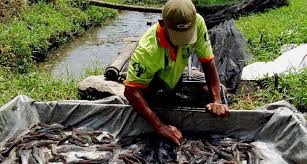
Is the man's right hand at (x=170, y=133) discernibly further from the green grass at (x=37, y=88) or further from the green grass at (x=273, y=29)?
the green grass at (x=273, y=29)

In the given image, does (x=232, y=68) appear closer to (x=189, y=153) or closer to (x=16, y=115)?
(x=189, y=153)

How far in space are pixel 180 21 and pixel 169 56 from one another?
59 centimetres

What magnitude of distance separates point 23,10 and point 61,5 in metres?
1.82

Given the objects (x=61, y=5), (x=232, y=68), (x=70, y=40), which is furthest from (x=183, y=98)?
(x=61, y=5)

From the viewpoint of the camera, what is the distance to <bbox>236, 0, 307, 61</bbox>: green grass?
1026cm

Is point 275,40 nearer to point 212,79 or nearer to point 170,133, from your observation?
point 212,79

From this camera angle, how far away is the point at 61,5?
1516 cm

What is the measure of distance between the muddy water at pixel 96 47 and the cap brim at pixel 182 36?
5.49m

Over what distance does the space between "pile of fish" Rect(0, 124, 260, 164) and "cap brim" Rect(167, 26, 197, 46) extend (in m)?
1.33

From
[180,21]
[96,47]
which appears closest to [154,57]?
[180,21]

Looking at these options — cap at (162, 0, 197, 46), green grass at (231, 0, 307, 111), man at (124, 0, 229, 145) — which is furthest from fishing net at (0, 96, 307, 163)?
cap at (162, 0, 197, 46)

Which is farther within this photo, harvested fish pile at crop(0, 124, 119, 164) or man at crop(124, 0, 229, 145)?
harvested fish pile at crop(0, 124, 119, 164)

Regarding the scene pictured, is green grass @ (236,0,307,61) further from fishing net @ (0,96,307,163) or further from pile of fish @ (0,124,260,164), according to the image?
pile of fish @ (0,124,260,164)

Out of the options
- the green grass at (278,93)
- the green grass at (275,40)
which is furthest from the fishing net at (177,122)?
the green grass at (275,40)
